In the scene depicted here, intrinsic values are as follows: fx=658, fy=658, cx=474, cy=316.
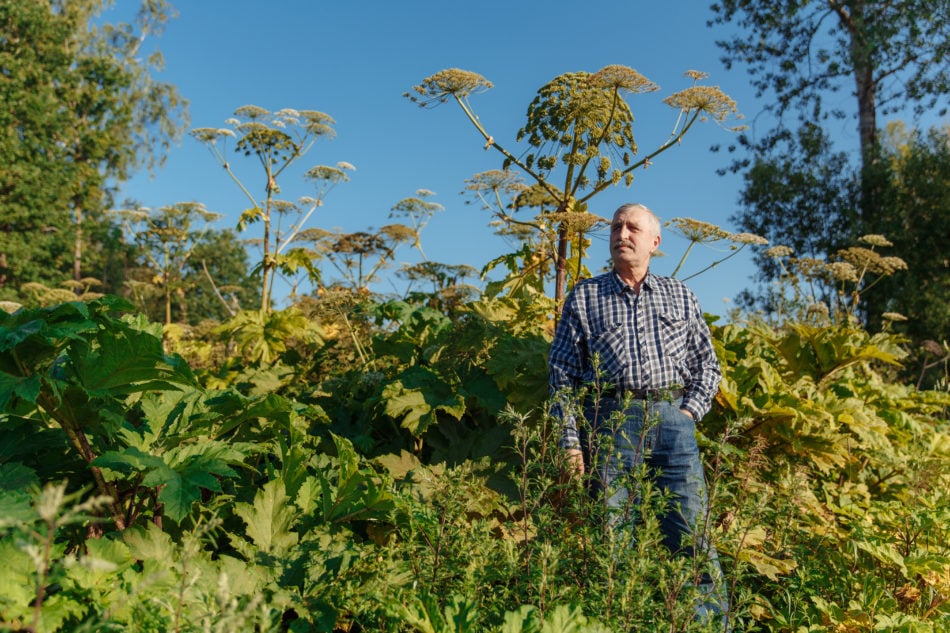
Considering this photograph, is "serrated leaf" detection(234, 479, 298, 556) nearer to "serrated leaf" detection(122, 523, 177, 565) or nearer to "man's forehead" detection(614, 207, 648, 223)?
"serrated leaf" detection(122, 523, 177, 565)

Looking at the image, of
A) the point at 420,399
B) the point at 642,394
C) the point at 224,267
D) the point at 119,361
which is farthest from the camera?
the point at 224,267

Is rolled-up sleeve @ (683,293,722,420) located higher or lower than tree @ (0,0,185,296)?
lower

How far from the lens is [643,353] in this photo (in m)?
3.21

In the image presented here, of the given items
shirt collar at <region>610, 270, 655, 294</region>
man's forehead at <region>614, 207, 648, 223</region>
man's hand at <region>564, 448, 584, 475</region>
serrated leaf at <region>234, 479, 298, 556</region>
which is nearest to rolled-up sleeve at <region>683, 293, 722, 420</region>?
shirt collar at <region>610, 270, 655, 294</region>

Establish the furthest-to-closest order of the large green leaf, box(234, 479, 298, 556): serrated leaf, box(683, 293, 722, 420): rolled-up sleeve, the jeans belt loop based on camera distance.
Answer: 1. the large green leaf
2. box(683, 293, 722, 420): rolled-up sleeve
3. the jeans belt loop
4. box(234, 479, 298, 556): serrated leaf

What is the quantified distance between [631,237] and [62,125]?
30.9 metres

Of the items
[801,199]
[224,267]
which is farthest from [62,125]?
[801,199]

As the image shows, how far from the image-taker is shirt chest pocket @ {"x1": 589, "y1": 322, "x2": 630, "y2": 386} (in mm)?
3170

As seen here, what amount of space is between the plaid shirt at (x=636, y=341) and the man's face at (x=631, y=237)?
122 millimetres

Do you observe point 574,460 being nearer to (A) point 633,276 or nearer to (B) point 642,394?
(B) point 642,394

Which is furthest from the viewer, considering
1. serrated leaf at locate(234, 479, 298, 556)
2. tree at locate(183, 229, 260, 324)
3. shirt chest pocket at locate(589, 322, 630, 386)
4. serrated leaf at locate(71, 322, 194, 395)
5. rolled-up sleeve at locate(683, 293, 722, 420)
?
tree at locate(183, 229, 260, 324)

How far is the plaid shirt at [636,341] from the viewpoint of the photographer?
10.5ft

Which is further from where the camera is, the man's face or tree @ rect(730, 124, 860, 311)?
tree @ rect(730, 124, 860, 311)

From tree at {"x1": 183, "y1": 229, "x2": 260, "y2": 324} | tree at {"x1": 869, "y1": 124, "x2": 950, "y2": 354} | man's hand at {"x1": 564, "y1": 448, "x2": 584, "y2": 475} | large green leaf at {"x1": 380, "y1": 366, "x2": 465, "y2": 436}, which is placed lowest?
man's hand at {"x1": 564, "y1": 448, "x2": 584, "y2": 475}
